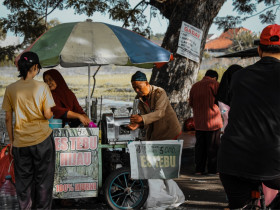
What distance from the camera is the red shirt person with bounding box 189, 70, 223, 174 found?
680 centimetres

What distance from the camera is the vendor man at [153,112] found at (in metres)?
4.38

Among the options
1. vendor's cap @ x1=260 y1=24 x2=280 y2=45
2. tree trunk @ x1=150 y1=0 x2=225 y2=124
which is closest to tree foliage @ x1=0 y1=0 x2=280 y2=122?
tree trunk @ x1=150 y1=0 x2=225 y2=124

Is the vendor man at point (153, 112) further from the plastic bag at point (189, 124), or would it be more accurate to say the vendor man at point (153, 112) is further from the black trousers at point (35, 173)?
the plastic bag at point (189, 124)

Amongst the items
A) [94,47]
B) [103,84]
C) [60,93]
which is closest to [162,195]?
[60,93]

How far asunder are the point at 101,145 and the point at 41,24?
20.9 feet

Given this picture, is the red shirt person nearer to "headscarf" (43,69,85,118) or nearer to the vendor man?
the vendor man

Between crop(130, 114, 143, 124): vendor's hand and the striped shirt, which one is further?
the striped shirt

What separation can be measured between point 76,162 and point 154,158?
91cm

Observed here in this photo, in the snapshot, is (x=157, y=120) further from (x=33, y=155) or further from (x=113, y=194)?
(x=33, y=155)

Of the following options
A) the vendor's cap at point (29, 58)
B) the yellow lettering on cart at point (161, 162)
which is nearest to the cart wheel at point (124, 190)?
the yellow lettering on cart at point (161, 162)

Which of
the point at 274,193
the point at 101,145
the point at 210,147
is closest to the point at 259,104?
the point at 274,193

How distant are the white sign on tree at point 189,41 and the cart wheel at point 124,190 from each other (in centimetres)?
457

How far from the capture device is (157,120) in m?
4.69

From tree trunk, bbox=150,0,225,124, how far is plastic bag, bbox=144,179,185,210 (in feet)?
14.9
